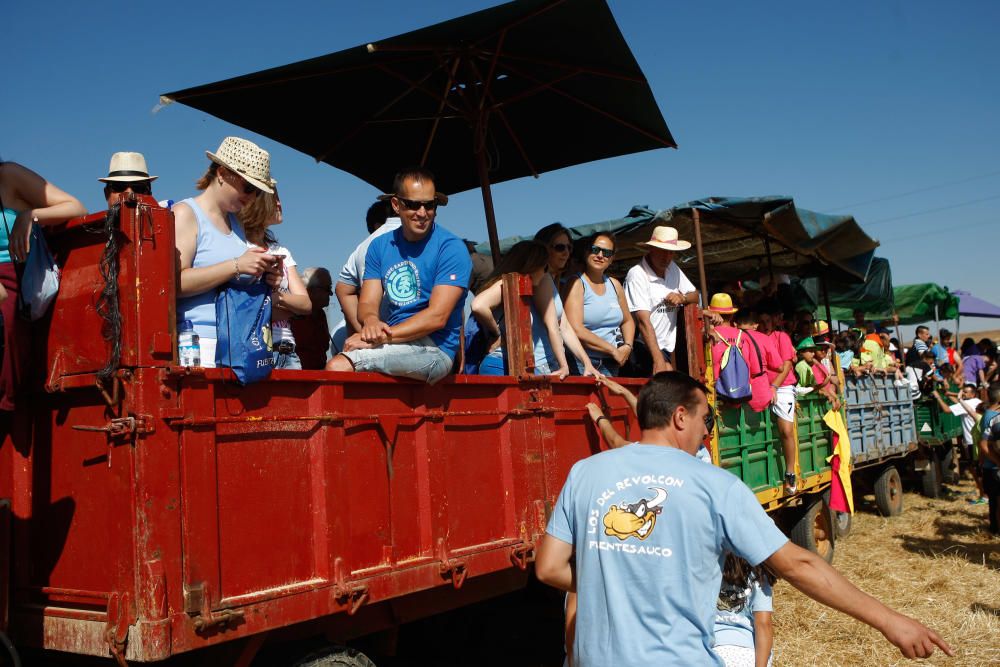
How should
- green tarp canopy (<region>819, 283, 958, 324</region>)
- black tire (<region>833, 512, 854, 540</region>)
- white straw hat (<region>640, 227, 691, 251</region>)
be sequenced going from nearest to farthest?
white straw hat (<region>640, 227, 691, 251</region>), black tire (<region>833, 512, 854, 540</region>), green tarp canopy (<region>819, 283, 958, 324</region>)

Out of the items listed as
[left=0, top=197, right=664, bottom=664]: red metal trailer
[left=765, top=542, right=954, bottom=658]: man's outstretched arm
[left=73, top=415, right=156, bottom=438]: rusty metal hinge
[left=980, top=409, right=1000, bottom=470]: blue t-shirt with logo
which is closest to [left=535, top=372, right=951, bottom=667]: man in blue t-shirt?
[left=765, top=542, right=954, bottom=658]: man's outstretched arm

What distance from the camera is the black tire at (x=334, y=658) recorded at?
3.05 metres

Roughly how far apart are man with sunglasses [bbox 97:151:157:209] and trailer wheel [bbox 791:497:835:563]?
700cm

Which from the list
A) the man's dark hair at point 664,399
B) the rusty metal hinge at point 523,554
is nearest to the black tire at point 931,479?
the rusty metal hinge at point 523,554

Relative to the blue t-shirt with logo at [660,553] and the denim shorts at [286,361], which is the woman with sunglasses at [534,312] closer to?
the denim shorts at [286,361]

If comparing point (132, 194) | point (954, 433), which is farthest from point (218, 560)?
point (954, 433)

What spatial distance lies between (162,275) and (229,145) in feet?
2.73

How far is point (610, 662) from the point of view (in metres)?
2.55

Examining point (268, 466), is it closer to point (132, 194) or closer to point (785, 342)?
point (132, 194)

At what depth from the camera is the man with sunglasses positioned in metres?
3.78

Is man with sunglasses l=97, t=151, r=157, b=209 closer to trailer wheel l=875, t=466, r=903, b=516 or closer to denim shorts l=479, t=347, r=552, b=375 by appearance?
denim shorts l=479, t=347, r=552, b=375

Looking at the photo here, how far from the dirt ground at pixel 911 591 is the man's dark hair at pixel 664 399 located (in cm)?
356

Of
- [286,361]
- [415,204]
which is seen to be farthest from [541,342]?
[286,361]

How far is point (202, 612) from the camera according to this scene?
8.68 feet
